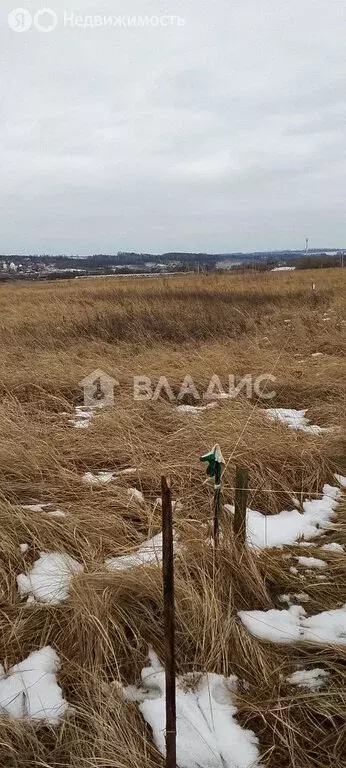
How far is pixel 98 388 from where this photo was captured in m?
5.62

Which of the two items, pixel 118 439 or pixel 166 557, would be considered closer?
pixel 166 557

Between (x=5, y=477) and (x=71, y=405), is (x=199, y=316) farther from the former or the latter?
(x=5, y=477)

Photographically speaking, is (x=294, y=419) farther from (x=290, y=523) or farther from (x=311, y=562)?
(x=311, y=562)

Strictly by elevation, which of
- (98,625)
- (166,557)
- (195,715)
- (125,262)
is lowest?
(195,715)

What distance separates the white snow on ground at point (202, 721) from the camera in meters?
1.46

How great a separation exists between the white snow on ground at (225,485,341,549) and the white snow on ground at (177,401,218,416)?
1.80 m

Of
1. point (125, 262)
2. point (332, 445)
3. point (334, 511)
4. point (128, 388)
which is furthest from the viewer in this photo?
point (125, 262)

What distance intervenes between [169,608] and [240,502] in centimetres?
A: 109

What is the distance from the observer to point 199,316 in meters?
10.6

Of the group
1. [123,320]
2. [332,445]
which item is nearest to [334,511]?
[332,445]

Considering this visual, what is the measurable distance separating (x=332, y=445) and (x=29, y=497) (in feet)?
7.45

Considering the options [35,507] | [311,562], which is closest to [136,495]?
[35,507]

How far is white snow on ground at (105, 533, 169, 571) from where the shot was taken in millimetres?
2209

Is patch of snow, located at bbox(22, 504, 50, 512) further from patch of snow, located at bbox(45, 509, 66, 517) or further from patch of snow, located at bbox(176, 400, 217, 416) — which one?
patch of snow, located at bbox(176, 400, 217, 416)
